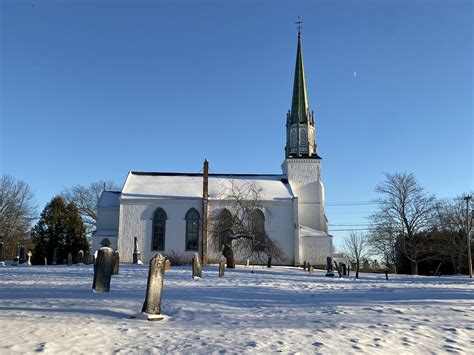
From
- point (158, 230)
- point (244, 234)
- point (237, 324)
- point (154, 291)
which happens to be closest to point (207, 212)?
point (158, 230)

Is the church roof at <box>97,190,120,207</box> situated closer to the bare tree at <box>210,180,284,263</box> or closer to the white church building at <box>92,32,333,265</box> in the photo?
the white church building at <box>92,32,333,265</box>

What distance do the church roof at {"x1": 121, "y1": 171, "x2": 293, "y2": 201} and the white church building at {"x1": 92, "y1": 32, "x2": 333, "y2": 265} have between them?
96 mm

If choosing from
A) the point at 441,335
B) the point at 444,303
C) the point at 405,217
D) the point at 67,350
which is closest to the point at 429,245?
the point at 405,217

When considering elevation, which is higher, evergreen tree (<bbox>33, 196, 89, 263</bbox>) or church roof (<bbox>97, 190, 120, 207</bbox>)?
church roof (<bbox>97, 190, 120, 207</bbox>)

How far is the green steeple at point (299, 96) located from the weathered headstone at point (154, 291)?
37912 mm

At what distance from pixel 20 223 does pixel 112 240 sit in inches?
693

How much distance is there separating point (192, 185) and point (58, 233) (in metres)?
14.1

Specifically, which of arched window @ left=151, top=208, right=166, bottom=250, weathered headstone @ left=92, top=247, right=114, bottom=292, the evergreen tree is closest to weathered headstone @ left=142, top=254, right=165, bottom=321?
weathered headstone @ left=92, top=247, right=114, bottom=292

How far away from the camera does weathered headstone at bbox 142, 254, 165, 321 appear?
857cm

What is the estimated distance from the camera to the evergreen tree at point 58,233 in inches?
1677

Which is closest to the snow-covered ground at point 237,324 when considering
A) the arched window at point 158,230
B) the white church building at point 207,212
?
the white church building at point 207,212

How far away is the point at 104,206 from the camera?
43.7 m

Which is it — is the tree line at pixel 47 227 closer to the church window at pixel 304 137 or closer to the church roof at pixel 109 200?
the church roof at pixel 109 200

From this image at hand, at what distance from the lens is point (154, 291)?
885cm
